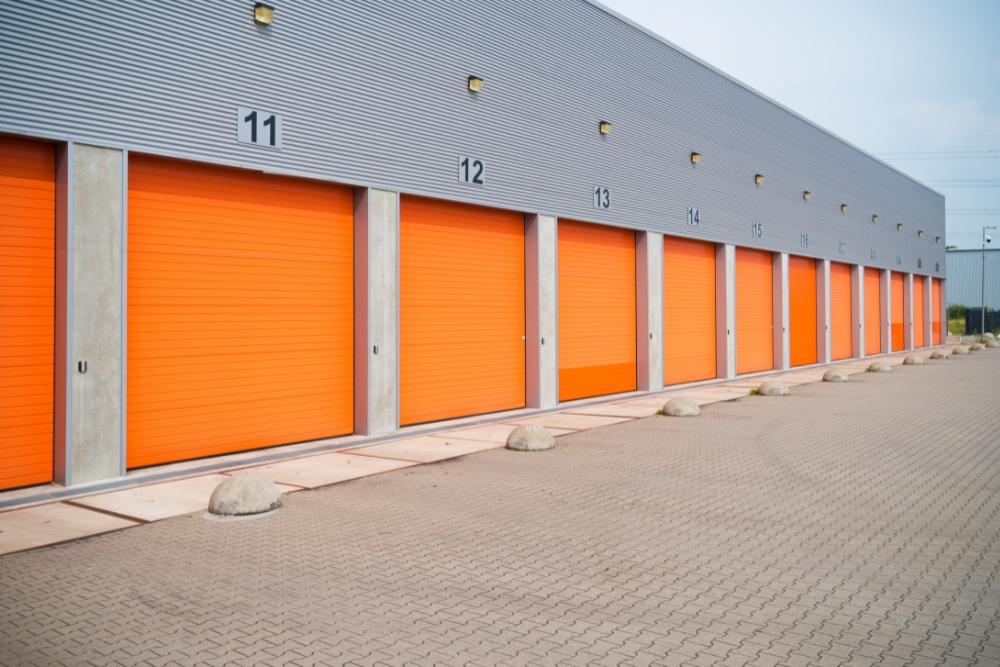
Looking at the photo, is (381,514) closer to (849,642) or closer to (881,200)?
(849,642)

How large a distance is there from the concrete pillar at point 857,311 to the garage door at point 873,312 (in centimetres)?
153

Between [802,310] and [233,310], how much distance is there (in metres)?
23.7

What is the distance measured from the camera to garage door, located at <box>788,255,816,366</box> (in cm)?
2884

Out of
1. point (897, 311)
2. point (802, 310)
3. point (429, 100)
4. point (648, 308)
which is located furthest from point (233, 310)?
point (897, 311)

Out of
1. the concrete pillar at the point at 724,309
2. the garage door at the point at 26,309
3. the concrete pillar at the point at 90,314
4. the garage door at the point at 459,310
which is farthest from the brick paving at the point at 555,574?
the concrete pillar at the point at 724,309

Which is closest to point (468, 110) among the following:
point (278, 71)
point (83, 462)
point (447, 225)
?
point (447, 225)

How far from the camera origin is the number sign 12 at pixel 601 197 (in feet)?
60.7

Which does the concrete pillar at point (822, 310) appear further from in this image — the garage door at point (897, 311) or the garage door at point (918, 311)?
the garage door at point (918, 311)

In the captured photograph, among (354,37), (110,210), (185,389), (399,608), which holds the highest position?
(354,37)

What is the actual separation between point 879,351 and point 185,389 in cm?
3552

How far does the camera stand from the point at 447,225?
14.9 meters

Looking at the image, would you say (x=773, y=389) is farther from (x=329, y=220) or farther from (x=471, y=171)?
(x=329, y=220)

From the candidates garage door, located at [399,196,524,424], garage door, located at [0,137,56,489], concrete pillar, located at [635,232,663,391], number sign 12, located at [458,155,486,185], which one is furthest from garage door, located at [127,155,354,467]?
concrete pillar, located at [635,232,663,391]

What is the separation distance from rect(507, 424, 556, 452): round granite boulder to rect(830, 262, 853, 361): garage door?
78.4 ft
